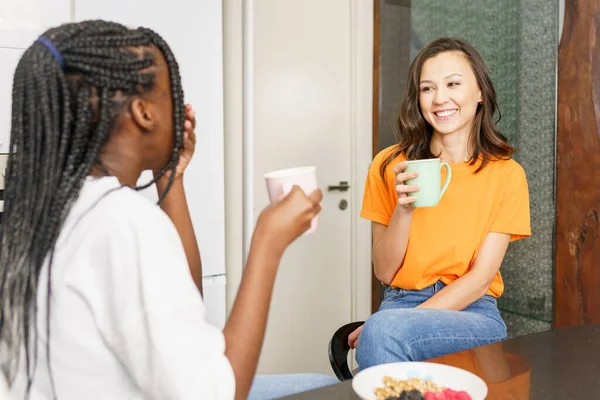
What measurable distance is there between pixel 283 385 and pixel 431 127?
3.28 feet

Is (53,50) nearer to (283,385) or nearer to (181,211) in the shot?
(181,211)

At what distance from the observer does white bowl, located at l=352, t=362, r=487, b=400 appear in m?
0.81

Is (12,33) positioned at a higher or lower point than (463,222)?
higher

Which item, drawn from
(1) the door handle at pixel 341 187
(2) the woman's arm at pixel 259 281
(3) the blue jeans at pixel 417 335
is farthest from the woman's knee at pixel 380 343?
(1) the door handle at pixel 341 187

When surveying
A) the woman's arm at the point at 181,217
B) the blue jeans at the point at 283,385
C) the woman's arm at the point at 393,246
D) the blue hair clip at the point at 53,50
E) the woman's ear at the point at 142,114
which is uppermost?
the blue hair clip at the point at 53,50

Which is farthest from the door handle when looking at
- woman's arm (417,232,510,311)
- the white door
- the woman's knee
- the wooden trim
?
the woman's knee

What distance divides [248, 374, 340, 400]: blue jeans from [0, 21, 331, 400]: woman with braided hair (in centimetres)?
29

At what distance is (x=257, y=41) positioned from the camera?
2627 mm

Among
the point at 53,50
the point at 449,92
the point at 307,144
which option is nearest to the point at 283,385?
the point at 53,50

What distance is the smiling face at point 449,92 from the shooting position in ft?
5.45

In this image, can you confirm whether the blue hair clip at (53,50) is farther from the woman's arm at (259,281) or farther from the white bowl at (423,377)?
the white bowl at (423,377)

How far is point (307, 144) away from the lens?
9.10 feet

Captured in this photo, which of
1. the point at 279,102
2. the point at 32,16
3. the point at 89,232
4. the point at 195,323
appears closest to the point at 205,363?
the point at 195,323

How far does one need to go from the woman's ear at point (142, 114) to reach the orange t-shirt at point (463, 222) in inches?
39.5
